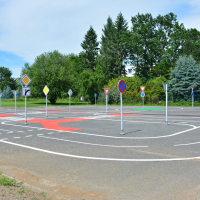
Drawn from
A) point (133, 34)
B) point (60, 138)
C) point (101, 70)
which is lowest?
point (60, 138)

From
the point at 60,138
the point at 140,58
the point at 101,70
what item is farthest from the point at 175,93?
the point at 60,138

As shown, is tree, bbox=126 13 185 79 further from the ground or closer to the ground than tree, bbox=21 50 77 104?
further from the ground

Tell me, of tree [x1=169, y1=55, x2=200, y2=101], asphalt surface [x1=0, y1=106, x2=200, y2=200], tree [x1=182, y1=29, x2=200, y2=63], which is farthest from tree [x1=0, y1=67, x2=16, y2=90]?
asphalt surface [x1=0, y1=106, x2=200, y2=200]

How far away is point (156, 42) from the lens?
5894 cm

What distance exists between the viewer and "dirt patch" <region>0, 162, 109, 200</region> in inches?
166

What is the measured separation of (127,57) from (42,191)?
63300mm

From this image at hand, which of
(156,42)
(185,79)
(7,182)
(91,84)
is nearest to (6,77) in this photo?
(91,84)

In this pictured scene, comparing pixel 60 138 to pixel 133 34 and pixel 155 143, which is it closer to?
pixel 155 143

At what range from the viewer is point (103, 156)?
724 centimetres

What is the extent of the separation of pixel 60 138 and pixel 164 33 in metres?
56.1

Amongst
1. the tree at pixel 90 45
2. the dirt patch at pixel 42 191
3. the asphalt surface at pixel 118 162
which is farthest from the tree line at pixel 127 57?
the dirt patch at pixel 42 191

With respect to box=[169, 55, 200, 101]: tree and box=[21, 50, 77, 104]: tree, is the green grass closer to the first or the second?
box=[169, 55, 200, 101]: tree

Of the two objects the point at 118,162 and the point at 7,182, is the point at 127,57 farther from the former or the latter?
the point at 7,182

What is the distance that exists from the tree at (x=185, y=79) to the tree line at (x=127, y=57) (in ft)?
24.2
